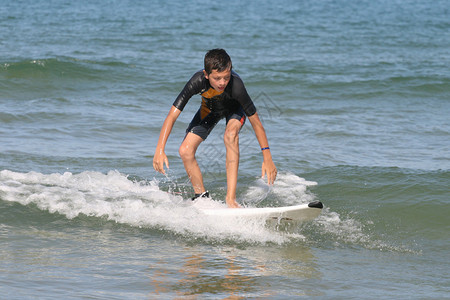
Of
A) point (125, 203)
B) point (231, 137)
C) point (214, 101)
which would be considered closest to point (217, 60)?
point (214, 101)

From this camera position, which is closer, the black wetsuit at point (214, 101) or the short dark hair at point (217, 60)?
the short dark hair at point (217, 60)

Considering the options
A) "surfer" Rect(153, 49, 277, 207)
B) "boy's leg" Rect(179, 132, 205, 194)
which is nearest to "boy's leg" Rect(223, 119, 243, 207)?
"surfer" Rect(153, 49, 277, 207)

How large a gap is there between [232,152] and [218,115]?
52 cm

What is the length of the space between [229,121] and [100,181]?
2097 millimetres

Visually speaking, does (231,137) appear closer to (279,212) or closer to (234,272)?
(279,212)

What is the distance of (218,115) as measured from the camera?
6523 millimetres

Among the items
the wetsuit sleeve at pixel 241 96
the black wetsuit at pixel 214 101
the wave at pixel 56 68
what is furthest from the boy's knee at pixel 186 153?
the wave at pixel 56 68

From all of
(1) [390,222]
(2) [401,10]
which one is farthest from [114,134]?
(2) [401,10]

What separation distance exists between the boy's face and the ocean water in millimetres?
1283

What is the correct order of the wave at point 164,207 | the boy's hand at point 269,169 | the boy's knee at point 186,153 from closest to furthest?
1. the wave at point 164,207
2. the boy's hand at point 269,169
3. the boy's knee at point 186,153

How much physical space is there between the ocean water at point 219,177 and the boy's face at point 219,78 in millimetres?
1283

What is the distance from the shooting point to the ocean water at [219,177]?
4.87 meters

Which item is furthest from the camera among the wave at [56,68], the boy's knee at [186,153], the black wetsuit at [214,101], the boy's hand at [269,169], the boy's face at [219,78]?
the wave at [56,68]

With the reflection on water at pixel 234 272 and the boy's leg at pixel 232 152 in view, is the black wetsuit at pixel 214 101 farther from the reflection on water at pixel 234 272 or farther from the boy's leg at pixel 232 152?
the reflection on water at pixel 234 272
